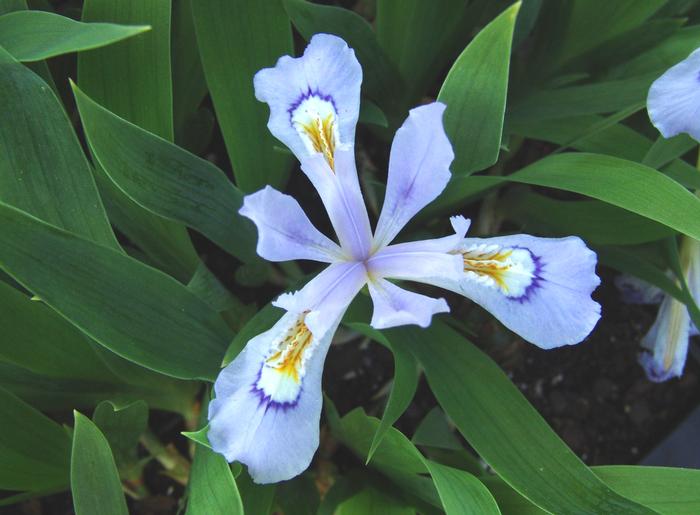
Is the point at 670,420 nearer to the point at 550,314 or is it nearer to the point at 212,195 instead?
the point at 550,314

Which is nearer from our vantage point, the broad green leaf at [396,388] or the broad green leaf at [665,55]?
the broad green leaf at [396,388]

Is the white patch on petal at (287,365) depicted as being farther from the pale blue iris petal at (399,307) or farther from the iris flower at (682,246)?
the iris flower at (682,246)

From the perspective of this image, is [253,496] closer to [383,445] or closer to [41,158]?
[383,445]

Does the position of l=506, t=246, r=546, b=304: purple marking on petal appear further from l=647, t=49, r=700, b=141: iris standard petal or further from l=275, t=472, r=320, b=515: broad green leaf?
l=275, t=472, r=320, b=515: broad green leaf

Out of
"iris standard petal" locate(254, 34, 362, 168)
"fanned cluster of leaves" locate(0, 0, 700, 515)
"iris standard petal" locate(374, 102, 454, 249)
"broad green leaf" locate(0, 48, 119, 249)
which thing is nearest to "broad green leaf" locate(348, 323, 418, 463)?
"fanned cluster of leaves" locate(0, 0, 700, 515)

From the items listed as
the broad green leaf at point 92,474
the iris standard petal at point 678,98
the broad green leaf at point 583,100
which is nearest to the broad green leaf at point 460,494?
the broad green leaf at point 92,474

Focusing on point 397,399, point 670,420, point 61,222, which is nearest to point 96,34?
point 61,222
